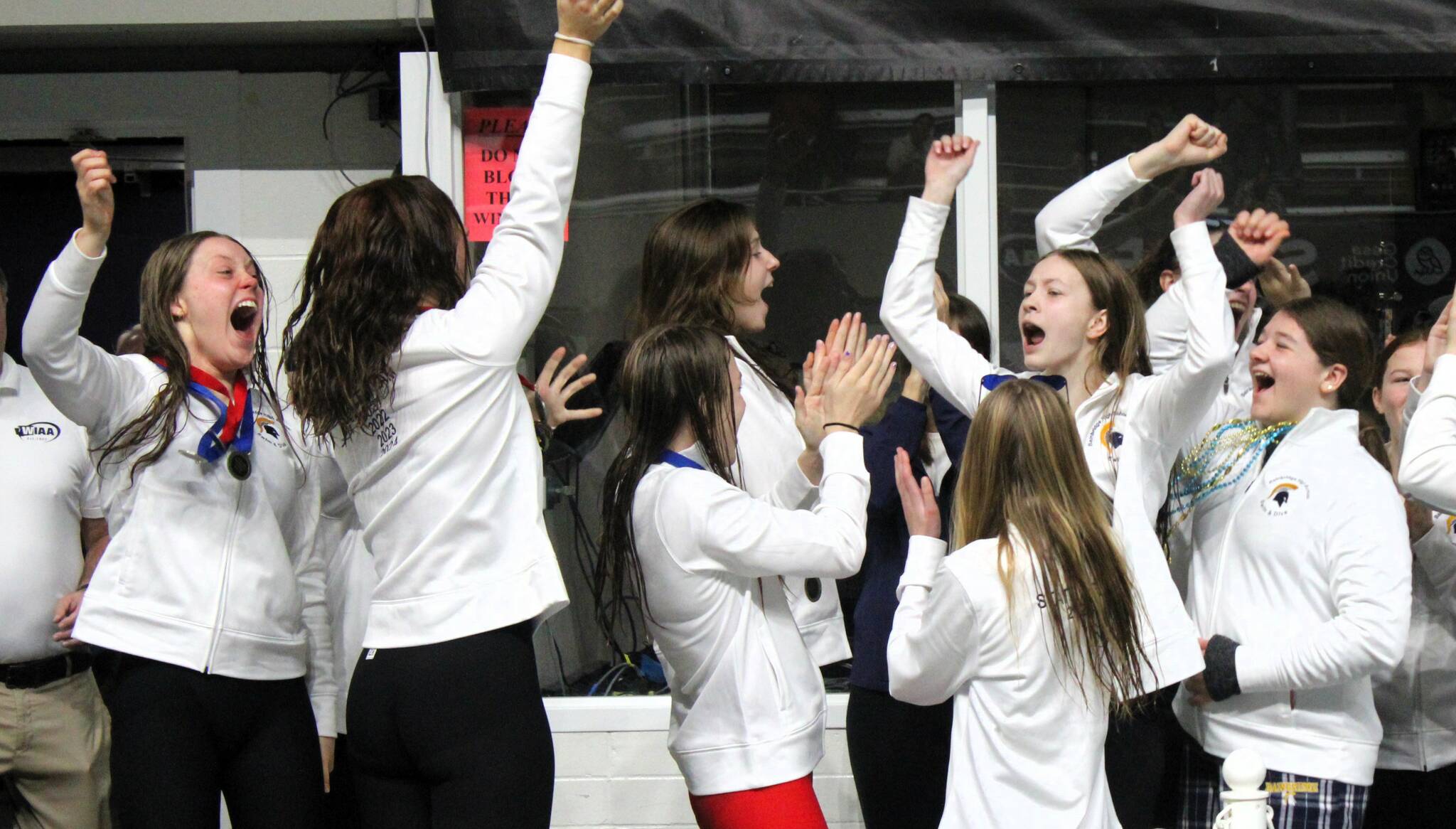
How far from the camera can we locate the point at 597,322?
486 centimetres

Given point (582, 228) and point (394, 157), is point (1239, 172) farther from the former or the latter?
point (394, 157)

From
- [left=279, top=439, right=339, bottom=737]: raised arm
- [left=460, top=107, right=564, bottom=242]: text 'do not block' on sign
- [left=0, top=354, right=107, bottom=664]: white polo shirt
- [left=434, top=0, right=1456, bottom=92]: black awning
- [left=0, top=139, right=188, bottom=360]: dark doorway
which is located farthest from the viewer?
[left=0, top=139, right=188, bottom=360]: dark doorway

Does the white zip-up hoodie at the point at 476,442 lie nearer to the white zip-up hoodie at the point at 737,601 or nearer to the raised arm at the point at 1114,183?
the white zip-up hoodie at the point at 737,601

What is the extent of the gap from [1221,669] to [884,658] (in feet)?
2.31

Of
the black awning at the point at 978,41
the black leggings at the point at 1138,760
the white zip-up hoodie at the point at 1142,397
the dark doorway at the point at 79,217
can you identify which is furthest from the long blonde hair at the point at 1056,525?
the dark doorway at the point at 79,217

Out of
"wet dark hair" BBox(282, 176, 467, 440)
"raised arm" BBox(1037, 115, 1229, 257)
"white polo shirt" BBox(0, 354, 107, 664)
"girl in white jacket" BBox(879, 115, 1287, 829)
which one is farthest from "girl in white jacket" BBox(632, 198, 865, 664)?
"white polo shirt" BBox(0, 354, 107, 664)

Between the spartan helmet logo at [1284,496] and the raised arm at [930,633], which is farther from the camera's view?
the spartan helmet logo at [1284,496]

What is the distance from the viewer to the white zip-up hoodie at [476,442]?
2.64 meters

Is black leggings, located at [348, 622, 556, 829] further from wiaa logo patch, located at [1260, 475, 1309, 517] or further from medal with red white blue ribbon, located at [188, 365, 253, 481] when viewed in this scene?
wiaa logo patch, located at [1260, 475, 1309, 517]

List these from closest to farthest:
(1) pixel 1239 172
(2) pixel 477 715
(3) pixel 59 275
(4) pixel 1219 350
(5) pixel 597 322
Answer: (2) pixel 477 715 → (3) pixel 59 275 → (4) pixel 1219 350 → (5) pixel 597 322 → (1) pixel 1239 172

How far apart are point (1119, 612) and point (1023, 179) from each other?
2574 millimetres

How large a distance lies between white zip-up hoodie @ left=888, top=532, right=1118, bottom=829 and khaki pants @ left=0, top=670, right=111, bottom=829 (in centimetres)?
229

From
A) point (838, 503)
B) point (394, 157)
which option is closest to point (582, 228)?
point (394, 157)

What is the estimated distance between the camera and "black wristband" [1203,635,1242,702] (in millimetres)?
3061
